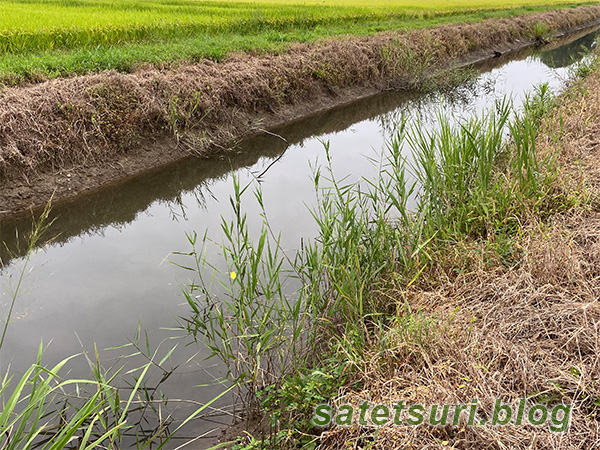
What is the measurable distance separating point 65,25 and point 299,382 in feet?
24.5

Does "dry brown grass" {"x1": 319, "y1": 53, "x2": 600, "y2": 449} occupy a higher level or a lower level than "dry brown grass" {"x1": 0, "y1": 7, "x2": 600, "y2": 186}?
lower

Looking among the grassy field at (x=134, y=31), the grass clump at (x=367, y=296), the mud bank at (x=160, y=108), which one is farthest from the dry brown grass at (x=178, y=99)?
the grass clump at (x=367, y=296)

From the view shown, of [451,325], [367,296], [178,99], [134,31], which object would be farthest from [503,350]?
[134,31]

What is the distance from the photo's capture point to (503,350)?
2289 mm

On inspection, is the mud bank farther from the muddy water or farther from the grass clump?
the grass clump

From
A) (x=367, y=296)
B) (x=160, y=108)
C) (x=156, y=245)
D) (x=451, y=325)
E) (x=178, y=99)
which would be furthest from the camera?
(x=178, y=99)

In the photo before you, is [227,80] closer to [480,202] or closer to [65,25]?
[65,25]

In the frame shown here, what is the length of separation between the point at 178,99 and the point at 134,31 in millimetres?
3009

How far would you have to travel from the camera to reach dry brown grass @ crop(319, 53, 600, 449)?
1957mm

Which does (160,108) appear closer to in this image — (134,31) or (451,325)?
(134,31)

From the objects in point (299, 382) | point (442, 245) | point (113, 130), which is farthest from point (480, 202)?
point (113, 130)

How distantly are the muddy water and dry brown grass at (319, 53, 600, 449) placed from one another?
Answer: 0.97m

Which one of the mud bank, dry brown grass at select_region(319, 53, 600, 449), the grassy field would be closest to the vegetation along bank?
dry brown grass at select_region(319, 53, 600, 449)

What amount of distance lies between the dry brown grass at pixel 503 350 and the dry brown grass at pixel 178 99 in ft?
13.0
